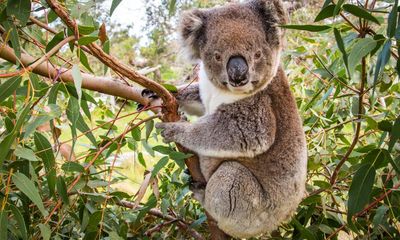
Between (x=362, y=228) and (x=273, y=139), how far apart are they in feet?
1.95

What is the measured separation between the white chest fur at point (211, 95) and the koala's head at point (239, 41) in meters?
0.06

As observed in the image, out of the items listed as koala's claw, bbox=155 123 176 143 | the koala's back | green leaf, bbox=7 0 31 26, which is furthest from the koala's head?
green leaf, bbox=7 0 31 26

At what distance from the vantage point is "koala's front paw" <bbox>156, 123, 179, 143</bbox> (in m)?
2.34

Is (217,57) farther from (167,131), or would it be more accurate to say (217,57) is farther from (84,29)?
Answer: (84,29)

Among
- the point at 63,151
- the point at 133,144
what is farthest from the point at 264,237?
the point at 63,151

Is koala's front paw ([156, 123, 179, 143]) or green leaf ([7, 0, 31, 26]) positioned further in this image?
koala's front paw ([156, 123, 179, 143])

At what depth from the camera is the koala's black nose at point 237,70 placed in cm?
224

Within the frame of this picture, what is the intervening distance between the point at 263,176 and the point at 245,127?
275 mm

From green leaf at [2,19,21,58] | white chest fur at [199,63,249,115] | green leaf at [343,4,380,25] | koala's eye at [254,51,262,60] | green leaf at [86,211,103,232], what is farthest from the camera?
white chest fur at [199,63,249,115]

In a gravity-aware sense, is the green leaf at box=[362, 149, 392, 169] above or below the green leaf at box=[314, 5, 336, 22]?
below

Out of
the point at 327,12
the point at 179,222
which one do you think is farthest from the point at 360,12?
the point at 179,222

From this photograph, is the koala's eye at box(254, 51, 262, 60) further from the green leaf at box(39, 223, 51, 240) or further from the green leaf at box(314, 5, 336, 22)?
the green leaf at box(39, 223, 51, 240)

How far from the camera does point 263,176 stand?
251 centimetres

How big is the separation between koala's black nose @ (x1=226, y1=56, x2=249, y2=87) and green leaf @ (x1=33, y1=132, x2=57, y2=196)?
0.93 metres
